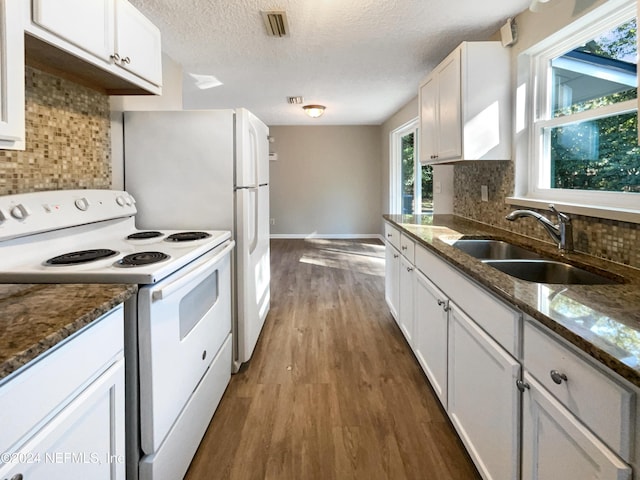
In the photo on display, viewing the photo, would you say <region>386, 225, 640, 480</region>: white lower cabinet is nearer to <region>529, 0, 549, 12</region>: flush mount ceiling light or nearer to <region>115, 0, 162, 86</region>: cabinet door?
<region>529, 0, 549, 12</region>: flush mount ceiling light

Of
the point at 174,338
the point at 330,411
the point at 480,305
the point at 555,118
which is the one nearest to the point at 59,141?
the point at 174,338

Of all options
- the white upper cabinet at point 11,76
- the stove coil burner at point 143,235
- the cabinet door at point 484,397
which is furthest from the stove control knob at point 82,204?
the cabinet door at point 484,397

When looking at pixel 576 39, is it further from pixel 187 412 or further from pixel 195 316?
pixel 187 412

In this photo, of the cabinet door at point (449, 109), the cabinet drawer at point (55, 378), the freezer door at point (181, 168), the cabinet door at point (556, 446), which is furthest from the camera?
the cabinet door at point (449, 109)

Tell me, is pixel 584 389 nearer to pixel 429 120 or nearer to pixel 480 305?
pixel 480 305

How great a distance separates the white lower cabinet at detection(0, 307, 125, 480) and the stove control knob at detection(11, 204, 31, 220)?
0.67 meters

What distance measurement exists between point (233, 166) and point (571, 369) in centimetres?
196

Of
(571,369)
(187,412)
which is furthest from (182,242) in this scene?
(571,369)

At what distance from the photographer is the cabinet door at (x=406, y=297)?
8.68ft

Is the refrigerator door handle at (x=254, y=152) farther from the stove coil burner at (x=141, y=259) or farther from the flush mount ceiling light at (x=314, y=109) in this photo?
the flush mount ceiling light at (x=314, y=109)

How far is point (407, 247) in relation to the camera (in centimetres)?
272

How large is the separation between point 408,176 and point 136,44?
540 cm

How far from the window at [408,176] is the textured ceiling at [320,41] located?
1248 mm

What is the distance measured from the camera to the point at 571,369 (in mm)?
952
